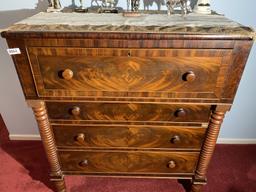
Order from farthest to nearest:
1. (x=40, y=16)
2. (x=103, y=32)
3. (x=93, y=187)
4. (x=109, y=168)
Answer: (x=93, y=187)
(x=109, y=168)
(x=40, y=16)
(x=103, y=32)

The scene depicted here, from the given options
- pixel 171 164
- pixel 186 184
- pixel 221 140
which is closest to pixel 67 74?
pixel 171 164

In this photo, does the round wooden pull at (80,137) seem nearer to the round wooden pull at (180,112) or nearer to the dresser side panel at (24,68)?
the dresser side panel at (24,68)

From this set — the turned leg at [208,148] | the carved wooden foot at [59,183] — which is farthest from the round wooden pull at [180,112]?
the carved wooden foot at [59,183]

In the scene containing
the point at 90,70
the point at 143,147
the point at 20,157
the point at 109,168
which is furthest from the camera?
the point at 20,157

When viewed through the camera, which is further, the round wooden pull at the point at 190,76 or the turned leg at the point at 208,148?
the turned leg at the point at 208,148

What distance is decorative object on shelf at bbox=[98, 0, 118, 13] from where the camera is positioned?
1182 millimetres

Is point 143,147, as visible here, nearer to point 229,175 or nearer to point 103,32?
point 103,32

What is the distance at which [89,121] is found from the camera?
1138 millimetres

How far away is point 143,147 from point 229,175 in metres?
0.83

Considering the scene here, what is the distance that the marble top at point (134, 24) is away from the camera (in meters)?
0.87

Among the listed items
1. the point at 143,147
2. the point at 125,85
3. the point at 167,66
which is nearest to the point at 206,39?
the point at 167,66

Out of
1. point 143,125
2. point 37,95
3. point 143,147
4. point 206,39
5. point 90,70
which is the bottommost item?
point 143,147

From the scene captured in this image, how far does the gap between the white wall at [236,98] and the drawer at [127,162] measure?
712mm

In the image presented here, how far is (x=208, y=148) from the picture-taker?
1162 mm
